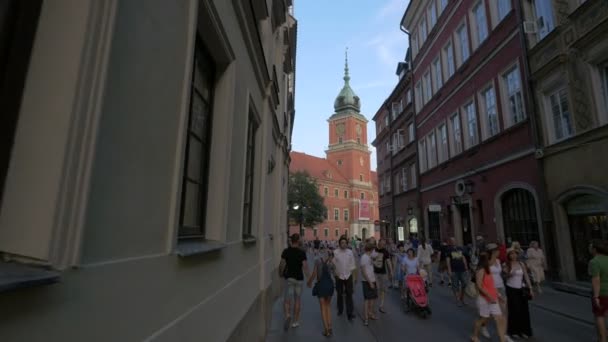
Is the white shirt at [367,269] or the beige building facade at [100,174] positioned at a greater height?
the beige building facade at [100,174]

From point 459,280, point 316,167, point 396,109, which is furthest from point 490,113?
point 316,167

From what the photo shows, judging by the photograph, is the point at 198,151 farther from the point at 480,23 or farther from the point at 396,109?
the point at 396,109

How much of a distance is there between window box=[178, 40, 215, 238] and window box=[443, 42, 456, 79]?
18.7 metres

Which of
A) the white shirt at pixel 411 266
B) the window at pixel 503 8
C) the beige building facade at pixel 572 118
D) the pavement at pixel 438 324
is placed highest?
the window at pixel 503 8

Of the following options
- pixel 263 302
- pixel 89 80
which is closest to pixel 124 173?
pixel 89 80

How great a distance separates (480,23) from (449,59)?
3395mm

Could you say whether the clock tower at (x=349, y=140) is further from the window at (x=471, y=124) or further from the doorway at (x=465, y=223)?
the window at (x=471, y=124)

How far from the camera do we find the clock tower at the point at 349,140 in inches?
2940

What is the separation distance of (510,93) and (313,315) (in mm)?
12195

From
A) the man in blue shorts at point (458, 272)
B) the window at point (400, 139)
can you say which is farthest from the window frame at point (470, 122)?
the window at point (400, 139)

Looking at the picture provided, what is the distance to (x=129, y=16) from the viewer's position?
1.79 meters

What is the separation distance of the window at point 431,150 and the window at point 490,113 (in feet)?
19.4

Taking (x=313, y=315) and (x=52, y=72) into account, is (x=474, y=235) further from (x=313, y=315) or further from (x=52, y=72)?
(x=52, y=72)

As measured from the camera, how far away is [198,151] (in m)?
3.35
